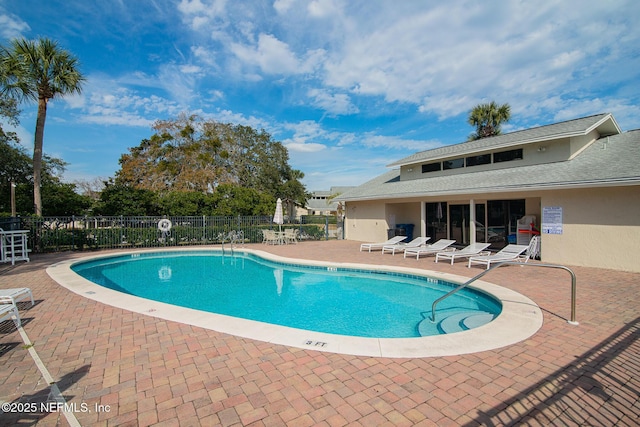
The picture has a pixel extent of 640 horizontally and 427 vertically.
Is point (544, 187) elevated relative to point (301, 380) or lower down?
elevated

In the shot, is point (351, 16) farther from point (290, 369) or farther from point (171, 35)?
point (290, 369)

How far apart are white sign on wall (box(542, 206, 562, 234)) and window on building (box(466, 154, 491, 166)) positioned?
431 cm

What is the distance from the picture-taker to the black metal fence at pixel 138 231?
1486 cm

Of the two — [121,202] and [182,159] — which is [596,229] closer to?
[121,202]

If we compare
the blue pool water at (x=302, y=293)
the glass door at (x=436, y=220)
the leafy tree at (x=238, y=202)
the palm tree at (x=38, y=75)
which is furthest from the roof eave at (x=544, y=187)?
the palm tree at (x=38, y=75)

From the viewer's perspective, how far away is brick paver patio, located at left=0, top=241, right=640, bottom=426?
2.54 metres

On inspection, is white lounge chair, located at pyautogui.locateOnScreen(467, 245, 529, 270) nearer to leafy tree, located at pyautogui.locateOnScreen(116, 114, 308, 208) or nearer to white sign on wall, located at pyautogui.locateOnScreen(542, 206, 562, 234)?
white sign on wall, located at pyautogui.locateOnScreen(542, 206, 562, 234)

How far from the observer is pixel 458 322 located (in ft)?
19.2

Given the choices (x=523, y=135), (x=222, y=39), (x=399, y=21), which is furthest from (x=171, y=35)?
(x=523, y=135)

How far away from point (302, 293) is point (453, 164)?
11.2m

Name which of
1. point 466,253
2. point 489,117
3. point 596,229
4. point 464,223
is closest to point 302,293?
point 466,253

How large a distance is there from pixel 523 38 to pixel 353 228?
12.6m

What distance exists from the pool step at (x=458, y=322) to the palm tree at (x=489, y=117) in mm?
22722

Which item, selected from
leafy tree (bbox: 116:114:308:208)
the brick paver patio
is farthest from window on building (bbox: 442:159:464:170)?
leafy tree (bbox: 116:114:308:208)
